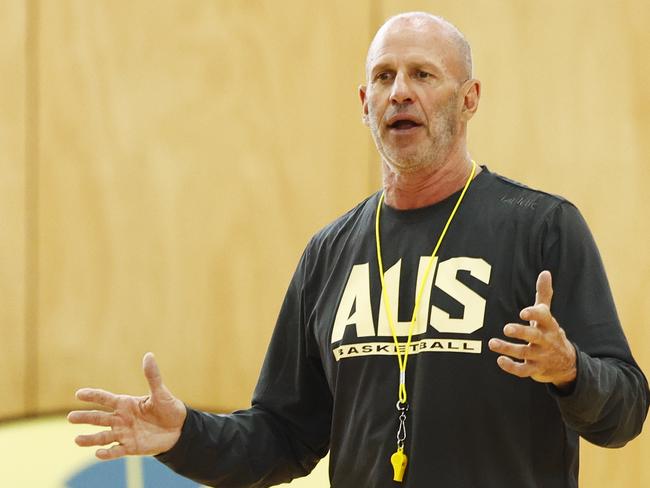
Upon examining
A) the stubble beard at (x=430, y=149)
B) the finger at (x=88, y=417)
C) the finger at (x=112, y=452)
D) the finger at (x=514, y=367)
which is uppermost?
the stubble beard at (x=430, y=149)

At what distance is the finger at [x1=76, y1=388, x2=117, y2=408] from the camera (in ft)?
4.82

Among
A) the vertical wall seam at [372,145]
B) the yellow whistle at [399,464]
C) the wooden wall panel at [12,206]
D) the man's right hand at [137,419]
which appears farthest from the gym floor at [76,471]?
the yellow whistle at [399,464]

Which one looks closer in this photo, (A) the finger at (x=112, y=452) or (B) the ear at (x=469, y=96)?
(A) the finger at (x=112, y=452)

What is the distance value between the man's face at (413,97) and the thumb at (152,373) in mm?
493

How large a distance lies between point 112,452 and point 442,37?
0.83 metres

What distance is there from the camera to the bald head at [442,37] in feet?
5.50

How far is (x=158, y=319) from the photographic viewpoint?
311cm

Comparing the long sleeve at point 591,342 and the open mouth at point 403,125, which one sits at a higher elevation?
the open mouth at point 403,125

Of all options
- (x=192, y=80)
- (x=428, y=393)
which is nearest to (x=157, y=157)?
(x=192, y=80)

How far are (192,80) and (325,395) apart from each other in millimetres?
1531

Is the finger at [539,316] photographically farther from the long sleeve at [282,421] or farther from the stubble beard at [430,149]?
the long sleeve at [282,421]

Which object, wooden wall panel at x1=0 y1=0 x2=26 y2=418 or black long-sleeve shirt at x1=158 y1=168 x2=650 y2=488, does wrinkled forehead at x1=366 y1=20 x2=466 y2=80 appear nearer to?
black long-sleeve shirt at x1=158 y1=168 x2=650 y2=488

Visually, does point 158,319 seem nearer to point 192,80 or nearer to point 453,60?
point 192,80

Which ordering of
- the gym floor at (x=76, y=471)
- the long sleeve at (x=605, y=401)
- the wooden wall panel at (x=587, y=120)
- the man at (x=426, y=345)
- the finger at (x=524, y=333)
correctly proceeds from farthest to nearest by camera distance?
the gym floor at (x=76, y=471) → the wooden wall panel at (x=587, y=120) → the man at (x=426, y=345) → the long sleeve at (x=605, y=401) → the finger at (x=524, y=333)
